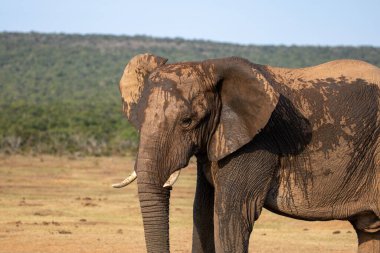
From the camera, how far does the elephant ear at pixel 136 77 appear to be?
8.21 metres

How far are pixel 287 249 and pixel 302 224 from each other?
10.6 ft

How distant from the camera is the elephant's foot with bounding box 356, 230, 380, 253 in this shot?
8.63 m

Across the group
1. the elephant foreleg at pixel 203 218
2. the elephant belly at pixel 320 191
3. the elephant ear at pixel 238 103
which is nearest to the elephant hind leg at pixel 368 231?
the elephant belly at pixel 320 191

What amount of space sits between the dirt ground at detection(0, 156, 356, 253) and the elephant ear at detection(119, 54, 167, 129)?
472 centimetres

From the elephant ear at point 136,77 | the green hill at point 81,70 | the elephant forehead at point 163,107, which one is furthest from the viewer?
the green hill at point 81,70

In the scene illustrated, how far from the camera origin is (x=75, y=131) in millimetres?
43156

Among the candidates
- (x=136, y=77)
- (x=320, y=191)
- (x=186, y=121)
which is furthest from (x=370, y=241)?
(x=136, y=77)

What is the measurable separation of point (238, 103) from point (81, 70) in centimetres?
8458

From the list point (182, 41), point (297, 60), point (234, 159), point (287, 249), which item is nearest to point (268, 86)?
point (234, 159)

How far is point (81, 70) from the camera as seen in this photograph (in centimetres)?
9175

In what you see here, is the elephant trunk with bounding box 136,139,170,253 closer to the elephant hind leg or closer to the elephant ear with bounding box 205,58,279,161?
the elephant ear with bounding box 205,58,279,161

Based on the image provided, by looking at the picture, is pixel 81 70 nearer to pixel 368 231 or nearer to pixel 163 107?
pixel 368 231

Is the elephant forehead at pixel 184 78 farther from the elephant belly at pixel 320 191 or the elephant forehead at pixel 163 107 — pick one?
the elephant belly at pixel 320 191

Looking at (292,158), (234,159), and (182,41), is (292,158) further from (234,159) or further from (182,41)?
(182,41)
